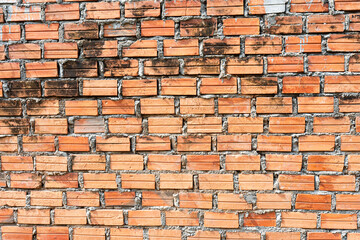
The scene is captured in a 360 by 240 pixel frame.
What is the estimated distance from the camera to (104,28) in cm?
164

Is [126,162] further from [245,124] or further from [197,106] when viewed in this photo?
[245,124]

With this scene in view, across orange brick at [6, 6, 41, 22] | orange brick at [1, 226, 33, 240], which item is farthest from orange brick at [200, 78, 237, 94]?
orange brick at [1, 226, 33, 240]

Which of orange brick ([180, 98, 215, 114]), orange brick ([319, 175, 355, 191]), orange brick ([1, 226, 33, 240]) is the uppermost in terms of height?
orange brick ([180, 98, 215, 114])

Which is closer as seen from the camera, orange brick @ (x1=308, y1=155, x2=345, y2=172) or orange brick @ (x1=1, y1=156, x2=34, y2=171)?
orange brick @ (x1=308, y1=155, x2=345, y2=172)

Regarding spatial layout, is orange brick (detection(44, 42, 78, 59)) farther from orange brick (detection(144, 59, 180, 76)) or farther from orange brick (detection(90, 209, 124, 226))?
orange brick (detection(90, 209, 124, 226))

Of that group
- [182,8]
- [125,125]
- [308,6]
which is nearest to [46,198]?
[125,125]

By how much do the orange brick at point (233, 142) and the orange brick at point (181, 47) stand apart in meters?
0.54

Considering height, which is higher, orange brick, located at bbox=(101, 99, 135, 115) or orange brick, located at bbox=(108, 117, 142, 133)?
orange brick, located at bbox=(101, 99, 135, 115)

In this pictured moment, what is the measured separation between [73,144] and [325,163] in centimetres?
154

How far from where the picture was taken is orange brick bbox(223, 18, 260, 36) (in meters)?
1.58

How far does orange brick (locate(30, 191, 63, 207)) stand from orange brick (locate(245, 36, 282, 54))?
1488 mm

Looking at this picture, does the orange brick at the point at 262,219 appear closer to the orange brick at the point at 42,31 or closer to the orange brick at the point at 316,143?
the orange brick at the point at 316,143

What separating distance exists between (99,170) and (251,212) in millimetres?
980

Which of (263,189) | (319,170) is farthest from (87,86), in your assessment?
(319,170)
